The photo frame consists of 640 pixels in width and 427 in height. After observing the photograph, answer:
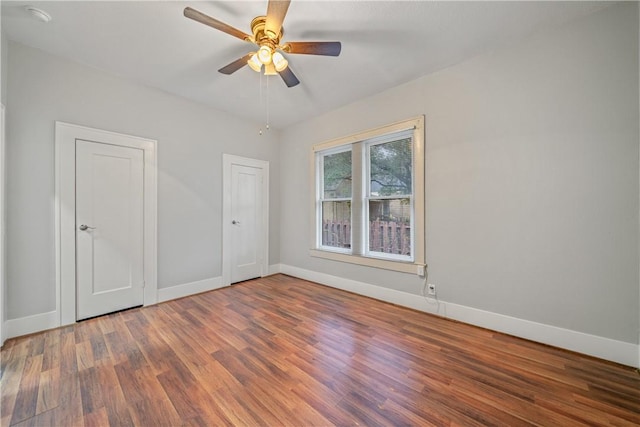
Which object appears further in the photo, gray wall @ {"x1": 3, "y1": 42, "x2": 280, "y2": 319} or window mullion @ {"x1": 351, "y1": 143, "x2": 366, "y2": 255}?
window mullion @ {"x1": 351, "y1": 143, "x2": 366, "y2": 255}

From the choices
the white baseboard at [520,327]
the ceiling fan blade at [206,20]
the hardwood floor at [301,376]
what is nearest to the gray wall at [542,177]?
the white baseboard at [520,327]

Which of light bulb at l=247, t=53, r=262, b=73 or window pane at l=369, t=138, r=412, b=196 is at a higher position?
light bulb at l=247, t=53, r=262, b=73

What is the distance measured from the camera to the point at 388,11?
1.94 metres

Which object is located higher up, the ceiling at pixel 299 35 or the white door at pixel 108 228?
the ceiling at pixel 299 35

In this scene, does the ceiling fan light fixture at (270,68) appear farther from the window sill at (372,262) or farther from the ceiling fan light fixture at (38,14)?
the window sill at (372,262)

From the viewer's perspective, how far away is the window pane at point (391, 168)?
3.12 meters

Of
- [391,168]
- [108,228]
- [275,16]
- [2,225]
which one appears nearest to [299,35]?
[275,16]

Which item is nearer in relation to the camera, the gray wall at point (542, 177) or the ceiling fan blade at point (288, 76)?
the gray wall at point (542, 177)

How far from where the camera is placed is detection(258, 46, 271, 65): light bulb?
195 centimetres

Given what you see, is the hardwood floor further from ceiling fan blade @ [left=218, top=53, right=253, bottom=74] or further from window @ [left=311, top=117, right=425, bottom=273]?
ceiling fan blade @ [left=218, top=53, right=253, bottom=74]

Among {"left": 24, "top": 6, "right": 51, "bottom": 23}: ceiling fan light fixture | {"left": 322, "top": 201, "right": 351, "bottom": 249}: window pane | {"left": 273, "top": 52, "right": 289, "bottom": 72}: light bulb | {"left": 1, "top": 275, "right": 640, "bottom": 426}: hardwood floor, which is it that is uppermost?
{"left": 24, "top": 6, "right": 51, "bottom": 23}: ceiling fan light fixture

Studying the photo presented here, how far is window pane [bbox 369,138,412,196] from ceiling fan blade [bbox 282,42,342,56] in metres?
1.60

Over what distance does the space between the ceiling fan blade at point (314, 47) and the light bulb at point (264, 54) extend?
14 cm

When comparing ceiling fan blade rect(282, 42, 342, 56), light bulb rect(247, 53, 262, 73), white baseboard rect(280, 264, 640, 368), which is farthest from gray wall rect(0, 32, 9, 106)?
white baseboard rect(280, 264, 640, 368)
